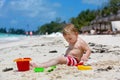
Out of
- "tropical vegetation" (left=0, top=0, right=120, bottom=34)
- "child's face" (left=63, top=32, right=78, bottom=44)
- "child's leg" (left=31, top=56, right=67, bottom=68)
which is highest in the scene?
"tropical vegetation" (left=0, top=0, right=120, bottom=34)

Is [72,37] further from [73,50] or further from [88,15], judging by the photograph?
[88,15]

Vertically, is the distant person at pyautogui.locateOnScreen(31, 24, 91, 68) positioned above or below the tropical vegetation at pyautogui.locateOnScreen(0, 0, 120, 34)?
below

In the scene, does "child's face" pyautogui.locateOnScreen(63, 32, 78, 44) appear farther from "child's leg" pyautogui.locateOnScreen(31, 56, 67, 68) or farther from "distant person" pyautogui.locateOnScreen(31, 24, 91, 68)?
"child's leg" pyautogui.locateOnScreen(31, 56, 67, 68)

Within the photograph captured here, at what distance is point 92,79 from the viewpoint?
3992 millimetres

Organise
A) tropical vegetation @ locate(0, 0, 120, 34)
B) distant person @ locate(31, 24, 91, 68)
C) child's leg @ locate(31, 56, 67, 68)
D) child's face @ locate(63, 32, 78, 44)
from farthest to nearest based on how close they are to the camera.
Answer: tropical vegetation @ locate(0, 0, 120, 34) < child's face @ locate(63, 32, 78, 44) < distant person @ locate(31, 24, 91, 68) < child's leg @ locate(31, 56, 67, 68)

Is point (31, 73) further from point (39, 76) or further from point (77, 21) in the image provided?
point (77, 21)

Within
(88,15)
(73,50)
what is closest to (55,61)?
(73,50)

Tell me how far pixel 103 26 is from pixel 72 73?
98.5 feet

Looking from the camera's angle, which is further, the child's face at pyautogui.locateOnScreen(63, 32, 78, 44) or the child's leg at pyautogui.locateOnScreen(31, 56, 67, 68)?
the child's face at pyautogui.locateOnScreen(63, 32, 78, 44)

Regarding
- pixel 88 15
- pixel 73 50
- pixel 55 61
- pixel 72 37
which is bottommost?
pixel 55 61

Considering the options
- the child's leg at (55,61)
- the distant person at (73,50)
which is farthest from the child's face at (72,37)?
the child's leg at (55,61)

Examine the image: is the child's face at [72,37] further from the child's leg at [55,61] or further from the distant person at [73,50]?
the child's leg at [55,61]

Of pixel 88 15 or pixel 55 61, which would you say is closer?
pixel 55 61

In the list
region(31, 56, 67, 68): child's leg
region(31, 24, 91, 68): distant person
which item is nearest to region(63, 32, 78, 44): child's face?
region(31, 24, 91, 68): distant person
